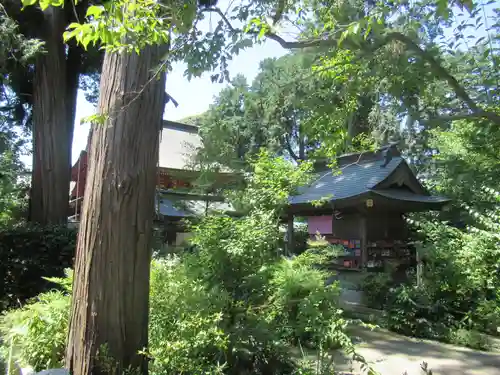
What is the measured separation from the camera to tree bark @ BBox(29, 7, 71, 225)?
11.5 m

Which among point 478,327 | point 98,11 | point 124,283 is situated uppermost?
point 98,11

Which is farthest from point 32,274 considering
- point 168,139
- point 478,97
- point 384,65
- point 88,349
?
point 168,139

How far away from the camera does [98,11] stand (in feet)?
8.80

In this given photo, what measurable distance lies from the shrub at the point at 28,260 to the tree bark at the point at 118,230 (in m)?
4.98

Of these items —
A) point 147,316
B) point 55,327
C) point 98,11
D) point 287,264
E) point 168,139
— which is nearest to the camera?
point 98,11

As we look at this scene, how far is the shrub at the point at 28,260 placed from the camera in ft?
26.8

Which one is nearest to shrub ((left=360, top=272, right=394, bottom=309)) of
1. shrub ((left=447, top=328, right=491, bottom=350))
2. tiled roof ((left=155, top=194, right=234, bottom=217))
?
shrub ((left=447, top=328, right=491, bottom=350))

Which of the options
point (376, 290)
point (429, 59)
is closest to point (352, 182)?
point (376, 290)

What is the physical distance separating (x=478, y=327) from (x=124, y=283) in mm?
6908

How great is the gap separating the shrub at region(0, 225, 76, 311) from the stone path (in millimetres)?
6119

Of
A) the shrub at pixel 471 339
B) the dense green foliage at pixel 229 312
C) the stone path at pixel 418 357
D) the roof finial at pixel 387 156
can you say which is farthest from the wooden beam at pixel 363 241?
the dense green foliage at pixel 229 312

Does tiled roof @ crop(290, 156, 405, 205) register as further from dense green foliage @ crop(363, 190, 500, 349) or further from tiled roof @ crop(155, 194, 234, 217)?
tiled roof @ crop(155, 194, 234, 217)

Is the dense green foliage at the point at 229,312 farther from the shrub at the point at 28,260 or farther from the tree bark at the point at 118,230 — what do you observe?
the shrub at the point at 28,260

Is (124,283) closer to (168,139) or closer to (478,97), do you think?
(478,97)
